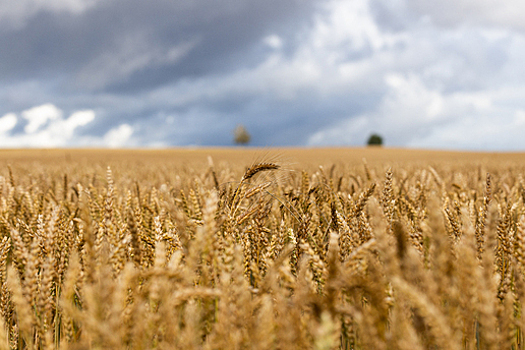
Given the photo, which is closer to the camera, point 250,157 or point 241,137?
point 250,157

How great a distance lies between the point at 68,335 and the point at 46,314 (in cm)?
15

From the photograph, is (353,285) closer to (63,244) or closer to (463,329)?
(463,329)

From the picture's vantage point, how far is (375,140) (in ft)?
297

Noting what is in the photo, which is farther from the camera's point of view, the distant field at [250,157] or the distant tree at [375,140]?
the distant tree at [375,140]

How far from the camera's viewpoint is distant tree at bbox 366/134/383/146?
90.5m

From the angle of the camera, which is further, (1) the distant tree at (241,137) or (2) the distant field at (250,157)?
(1) the distant tree at (241,137)

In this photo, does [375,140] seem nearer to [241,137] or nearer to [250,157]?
[241,137]

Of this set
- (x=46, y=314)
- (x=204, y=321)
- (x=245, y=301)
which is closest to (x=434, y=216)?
(x=245, y=301)

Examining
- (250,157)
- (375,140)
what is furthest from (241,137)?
(250,157)

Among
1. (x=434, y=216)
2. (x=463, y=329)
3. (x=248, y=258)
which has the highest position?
(x=434, y=216)

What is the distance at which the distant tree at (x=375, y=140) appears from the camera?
90.5m

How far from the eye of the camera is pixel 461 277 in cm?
90

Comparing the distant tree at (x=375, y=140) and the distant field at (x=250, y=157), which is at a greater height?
the distant tree at (x=375, y=140)

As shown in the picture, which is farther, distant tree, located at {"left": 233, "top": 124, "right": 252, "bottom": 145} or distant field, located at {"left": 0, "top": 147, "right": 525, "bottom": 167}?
distant tree, located at {"left": 233, "top": 124, "right": 252, "bottom": 145}
